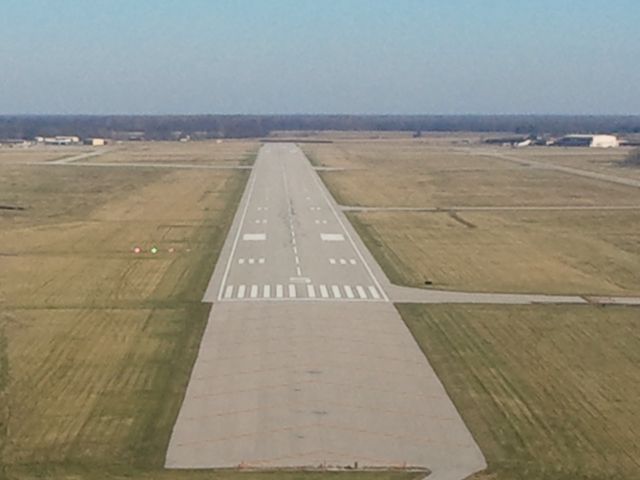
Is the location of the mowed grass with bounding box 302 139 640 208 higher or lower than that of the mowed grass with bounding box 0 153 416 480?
lower

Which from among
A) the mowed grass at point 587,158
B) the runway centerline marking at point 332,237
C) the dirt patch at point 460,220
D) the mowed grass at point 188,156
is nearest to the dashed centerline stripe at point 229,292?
the runway centerline marking at point 332,237

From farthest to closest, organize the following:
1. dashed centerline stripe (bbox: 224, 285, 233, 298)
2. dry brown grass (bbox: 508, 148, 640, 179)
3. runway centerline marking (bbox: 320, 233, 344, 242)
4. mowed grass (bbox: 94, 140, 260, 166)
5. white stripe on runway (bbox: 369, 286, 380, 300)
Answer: mowed grass (bbox: 94, 140, 260, 166), dry brown grass (bbox: 508, 148, 640, 179), runway centerline marking (bbox: 320, 233, 344, 242), white stripe on runway (bbox: 369, 286, 380, 300), dashed centerline stripe (bbox: 224, 285, 233, 298)

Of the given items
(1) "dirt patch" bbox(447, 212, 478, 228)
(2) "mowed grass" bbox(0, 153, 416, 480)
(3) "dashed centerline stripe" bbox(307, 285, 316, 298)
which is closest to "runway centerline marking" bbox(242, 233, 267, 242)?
(2) "mowed grass" bbox(0, 153, 416, 480)

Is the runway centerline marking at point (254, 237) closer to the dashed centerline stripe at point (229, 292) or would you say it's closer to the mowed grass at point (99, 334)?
the mowed grass at point (99, 334)

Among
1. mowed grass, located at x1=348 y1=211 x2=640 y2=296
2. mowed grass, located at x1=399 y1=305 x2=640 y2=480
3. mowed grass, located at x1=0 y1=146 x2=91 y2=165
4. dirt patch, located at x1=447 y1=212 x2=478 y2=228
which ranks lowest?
mowed grass, located at x1=0 y1=146 x2=91 y2=165

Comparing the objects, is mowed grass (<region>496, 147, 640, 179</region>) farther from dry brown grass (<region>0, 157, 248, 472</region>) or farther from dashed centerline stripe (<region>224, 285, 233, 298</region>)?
dashed centerline stripe (<region>224, 285, 233, 298</region>)

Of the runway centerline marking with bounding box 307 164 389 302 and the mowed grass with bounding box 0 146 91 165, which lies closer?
the runway centerline marking with bounding box 307 164 389 302

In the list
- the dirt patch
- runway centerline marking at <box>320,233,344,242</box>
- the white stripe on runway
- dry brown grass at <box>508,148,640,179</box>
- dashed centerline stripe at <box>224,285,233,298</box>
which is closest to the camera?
dashed centerline stripe at <box>224,285,233,298</box>
